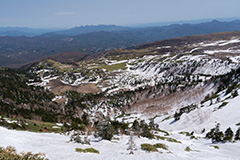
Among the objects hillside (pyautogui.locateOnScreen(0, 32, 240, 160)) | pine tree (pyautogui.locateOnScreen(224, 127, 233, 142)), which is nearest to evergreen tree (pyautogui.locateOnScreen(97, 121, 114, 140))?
hillside (pyautogui.locateOnScreen(0, 32, 240, 160))

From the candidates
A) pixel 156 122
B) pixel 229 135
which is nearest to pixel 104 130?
pixel 229 135

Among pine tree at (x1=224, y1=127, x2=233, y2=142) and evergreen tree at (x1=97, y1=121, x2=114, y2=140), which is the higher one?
evergreen tree at (x1=97, y1=121, x2=114, y2=140)

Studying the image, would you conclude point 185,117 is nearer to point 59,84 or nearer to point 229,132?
point 229,132

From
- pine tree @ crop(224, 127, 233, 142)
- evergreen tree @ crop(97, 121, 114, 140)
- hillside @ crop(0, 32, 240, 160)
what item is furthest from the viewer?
pine tree @ crop(224, 127, 233, 142)

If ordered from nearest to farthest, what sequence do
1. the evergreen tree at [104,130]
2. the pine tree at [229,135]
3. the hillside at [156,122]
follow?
the hillside at [156,122]
the evergreen tree at [104,130]
the pine tree at [229,135]

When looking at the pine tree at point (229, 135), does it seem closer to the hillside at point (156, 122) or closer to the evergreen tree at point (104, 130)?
the hillside at point (156, 122)

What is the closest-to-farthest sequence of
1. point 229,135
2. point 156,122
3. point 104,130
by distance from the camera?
point 104,130 → point 229,135 → point 156,122

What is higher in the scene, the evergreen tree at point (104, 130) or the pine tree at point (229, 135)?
the evergreen tree at point (104, 130)

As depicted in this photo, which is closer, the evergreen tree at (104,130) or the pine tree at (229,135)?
the evergreen tree at (104,130)

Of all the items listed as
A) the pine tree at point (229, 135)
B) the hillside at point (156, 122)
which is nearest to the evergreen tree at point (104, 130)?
the hillside at point (156, 122)

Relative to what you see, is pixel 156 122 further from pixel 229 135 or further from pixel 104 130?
pixel 104 130

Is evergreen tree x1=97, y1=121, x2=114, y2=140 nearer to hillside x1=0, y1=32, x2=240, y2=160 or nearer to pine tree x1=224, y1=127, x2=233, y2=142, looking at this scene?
hillside x1=0, y1=32, x2=240, y2=160

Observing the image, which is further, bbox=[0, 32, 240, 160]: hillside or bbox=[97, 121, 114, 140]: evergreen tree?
bbox=[97, 121, 114, 140]: evergreen tree

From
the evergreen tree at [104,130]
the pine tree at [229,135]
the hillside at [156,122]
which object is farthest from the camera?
the pine tree at [229,135]
